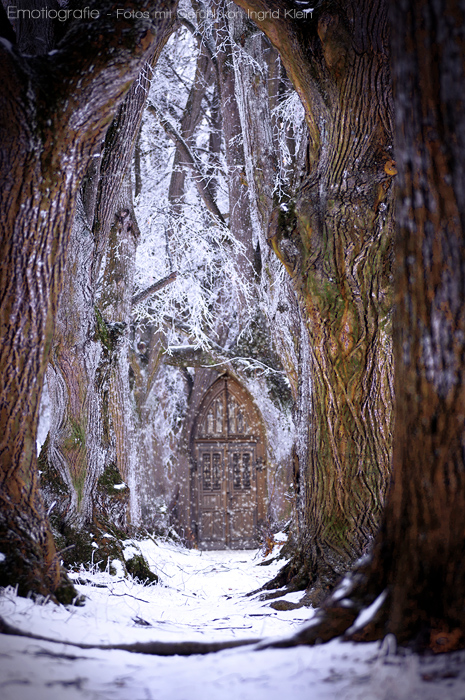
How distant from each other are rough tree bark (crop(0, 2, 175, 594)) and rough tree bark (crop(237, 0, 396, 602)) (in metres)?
2.10

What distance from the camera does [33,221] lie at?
3330 millimetres

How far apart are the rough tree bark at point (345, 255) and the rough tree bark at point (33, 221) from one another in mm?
2097

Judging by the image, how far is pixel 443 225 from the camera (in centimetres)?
222

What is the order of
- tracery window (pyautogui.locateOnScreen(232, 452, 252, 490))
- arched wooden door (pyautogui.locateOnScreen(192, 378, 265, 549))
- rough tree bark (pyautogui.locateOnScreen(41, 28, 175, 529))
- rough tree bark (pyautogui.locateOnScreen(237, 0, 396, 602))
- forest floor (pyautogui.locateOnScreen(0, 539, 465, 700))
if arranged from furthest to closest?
1. tracery window (pyautogui.locateOnScreen(232, 452, 252, 490))
2. arched wooden door (pyautogui.locateOnScreen(192, 378, 265, 549))
3. rough tree bark (pyautogui.locateOnScreen(41, 28, 175, 529))
4. rough tree bark (pyautogui.locateOnScreen(237, 0, 396, 602))
5. forest floor (pyautogui.locateOnScreen(0, 539, 465, 700))

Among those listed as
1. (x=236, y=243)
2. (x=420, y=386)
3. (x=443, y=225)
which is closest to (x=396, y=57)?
(x=443, y=225)

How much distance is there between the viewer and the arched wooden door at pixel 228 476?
605 inches

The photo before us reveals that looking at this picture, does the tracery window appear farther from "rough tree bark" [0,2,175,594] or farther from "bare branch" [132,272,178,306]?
"rough tree bark" [0,2,175,594]

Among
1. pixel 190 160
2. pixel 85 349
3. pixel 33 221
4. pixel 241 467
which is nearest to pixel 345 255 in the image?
pixel 33 221

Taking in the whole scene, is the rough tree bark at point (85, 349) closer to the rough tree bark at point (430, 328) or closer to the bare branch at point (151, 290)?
the bare branch at point (151, 290)

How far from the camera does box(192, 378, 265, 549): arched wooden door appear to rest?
15.4 metres

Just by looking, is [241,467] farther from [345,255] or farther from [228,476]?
[345,255]

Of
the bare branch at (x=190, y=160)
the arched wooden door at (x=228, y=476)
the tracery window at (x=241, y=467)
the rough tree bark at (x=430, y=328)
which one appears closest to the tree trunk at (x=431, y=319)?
the rough tree bark at (x=430, y=328)

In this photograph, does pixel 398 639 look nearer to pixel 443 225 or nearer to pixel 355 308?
pixel 443 225

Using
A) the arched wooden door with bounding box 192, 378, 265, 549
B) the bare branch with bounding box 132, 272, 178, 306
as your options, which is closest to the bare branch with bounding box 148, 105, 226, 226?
the bare branch with bounding box 132, 272, 178, 306
